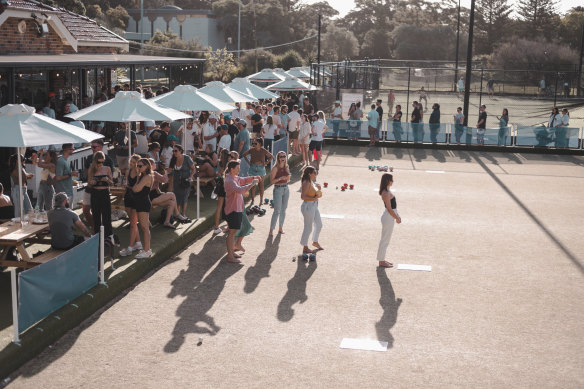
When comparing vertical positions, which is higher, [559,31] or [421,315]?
[559,31]

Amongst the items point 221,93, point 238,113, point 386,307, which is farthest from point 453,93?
point 386,307

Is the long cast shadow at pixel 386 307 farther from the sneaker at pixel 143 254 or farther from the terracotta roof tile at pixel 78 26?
the terracotta roof tile at pixel 78 26

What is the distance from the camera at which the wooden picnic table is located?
1012 cm

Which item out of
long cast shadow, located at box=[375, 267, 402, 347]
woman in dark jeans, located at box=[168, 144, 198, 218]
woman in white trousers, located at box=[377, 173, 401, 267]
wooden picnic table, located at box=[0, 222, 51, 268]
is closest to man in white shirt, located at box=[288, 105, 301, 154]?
woman in dark jeans, located at box=[168, 144, 198, 218]

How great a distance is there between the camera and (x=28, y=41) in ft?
75.2

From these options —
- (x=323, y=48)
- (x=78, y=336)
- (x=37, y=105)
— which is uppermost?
(x=323, y=48)

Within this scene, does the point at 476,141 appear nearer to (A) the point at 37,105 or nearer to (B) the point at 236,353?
(A) the point at 37,105

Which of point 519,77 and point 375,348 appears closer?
point 375,348

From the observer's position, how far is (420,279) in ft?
Result: 38.9

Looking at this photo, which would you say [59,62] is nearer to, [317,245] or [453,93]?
[317,245]

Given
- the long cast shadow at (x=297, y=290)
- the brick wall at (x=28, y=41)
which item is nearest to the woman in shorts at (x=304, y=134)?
the brick wall at (x=28, y=41)

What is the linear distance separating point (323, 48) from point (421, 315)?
10162cm

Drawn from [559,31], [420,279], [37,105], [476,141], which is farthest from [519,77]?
[420,279]

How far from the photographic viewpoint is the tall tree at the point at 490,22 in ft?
316
